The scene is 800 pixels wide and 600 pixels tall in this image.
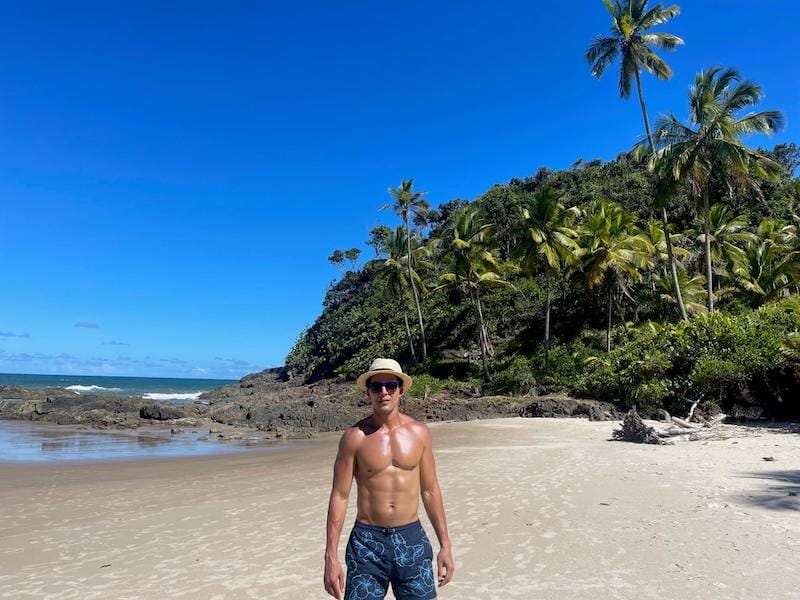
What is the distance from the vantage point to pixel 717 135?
19.0 meters

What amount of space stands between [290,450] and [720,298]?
2289cm

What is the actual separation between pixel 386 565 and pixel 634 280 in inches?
1155

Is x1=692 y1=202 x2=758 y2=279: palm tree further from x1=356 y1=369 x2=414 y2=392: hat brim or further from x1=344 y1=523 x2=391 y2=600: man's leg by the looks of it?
x1=344 y1=523 x2=391 y2=600: man's leg

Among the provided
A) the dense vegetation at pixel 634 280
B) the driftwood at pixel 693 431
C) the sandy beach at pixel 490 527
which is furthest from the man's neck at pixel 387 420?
the dense vegetation at pixel 634 280

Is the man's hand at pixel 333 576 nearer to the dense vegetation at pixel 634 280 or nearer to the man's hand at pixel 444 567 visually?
the man's hand at pixel 444 567

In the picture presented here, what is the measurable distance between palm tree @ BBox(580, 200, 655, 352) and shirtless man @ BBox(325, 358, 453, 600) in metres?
23.2

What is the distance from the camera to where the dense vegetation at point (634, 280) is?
1691 cm

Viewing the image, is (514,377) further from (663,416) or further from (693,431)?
(693,431)

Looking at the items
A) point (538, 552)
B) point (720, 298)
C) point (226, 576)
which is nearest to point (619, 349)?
point (720, 298)

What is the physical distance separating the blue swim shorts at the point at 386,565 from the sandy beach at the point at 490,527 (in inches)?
73.6

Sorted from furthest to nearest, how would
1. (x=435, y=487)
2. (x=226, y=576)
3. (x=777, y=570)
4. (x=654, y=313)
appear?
(x=654, y=313), (x=226, y=576), (x=777, y=570), (x=435, y=487)

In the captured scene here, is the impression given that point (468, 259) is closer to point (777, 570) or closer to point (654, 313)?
point (654, 313)

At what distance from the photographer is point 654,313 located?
1109 inches

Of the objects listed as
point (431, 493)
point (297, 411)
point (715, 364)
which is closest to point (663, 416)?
point (715, 364)
